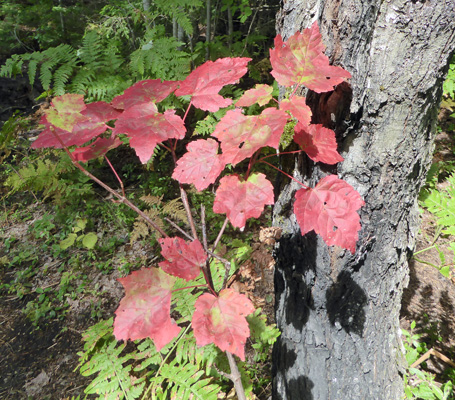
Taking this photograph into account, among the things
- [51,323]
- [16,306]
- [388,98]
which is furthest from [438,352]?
[16,306]

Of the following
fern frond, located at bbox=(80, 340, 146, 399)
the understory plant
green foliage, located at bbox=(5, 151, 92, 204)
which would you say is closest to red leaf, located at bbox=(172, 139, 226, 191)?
the understory plant

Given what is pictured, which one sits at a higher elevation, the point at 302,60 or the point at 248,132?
the point at 302,60

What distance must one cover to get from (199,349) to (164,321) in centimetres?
55

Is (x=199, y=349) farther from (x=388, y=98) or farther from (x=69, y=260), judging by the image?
(x=69, y=260)

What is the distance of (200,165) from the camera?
854mm

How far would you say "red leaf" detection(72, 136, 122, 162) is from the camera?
0.92 metres

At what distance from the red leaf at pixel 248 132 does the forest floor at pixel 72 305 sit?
0.77m

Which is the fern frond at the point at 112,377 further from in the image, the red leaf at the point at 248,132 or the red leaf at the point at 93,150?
the red leaf at the point at 248,132

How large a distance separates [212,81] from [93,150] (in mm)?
447

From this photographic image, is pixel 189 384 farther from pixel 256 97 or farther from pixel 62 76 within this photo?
pixel 62 76

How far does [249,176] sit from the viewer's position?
33.7 inches

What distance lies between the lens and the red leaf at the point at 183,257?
2.71 ft

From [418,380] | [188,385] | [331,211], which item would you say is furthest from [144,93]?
[418,380]

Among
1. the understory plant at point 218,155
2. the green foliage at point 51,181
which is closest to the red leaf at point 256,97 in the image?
the understory plant at point 218,155
